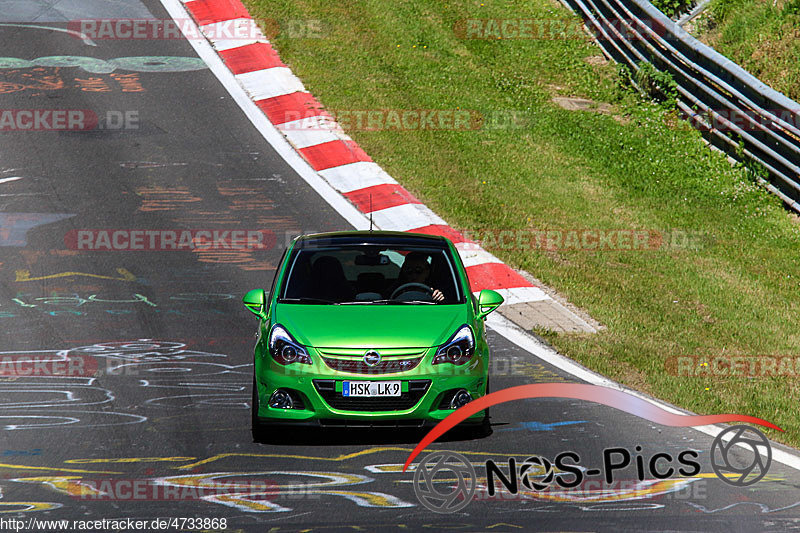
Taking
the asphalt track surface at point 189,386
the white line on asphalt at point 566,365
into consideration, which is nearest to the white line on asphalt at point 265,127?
the asphalt track surface at point 189,386

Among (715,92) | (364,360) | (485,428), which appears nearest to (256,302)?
(364,360)

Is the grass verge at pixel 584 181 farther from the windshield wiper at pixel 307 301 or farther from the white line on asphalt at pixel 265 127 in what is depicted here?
the windshield wiper at pixel 307 301

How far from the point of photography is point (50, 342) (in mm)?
10336

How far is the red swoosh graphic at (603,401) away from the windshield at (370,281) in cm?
106

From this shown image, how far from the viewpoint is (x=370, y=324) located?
795 centimetres

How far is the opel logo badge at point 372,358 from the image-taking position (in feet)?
25.2

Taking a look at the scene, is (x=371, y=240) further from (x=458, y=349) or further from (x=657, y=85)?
(x=657, y=85)

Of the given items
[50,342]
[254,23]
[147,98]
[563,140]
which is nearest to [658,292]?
[563,140]

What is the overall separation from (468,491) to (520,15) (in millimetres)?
15047

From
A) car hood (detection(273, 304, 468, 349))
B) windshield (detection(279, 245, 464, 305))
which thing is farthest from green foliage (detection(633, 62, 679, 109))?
car hood (detection(273, 304, 468, 349))

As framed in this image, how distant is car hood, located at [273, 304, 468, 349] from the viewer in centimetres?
777

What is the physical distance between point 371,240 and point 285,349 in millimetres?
1704

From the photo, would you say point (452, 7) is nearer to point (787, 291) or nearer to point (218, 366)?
point (787, 291)

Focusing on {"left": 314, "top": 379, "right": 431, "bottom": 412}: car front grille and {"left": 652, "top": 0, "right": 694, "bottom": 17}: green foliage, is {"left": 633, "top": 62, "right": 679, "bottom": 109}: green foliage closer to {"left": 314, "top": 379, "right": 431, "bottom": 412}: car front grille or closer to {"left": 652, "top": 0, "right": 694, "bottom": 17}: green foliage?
{"left": 652, "top": 0, "right": 694, "bottom": 17}: green foliage
